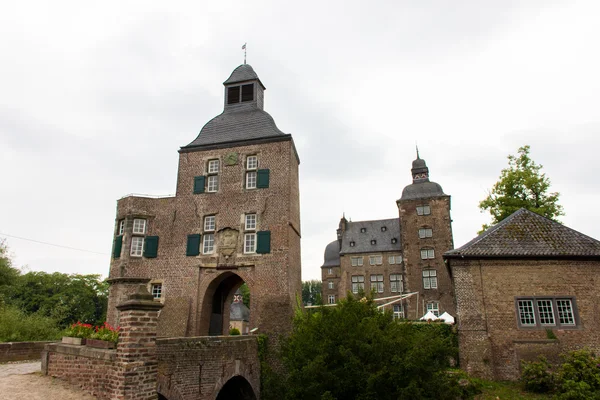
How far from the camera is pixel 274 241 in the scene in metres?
19.1

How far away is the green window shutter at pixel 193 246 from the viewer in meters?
19.8

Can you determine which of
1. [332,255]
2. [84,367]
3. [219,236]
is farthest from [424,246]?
[84,367]

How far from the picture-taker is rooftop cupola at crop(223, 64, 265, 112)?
23672 mm

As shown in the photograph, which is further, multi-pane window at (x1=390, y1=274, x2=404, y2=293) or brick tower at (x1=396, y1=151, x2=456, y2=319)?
multi-pane window at (x1=390, y1=274, x2=404, y2=293)

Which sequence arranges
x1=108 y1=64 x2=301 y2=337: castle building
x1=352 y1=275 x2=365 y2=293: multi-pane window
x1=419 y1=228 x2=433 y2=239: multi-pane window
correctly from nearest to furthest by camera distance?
x1=108 y1=64 x2=301 y2=337: castle building < x1=419 y1=228 x2=433 y2=239: multi-pane window < x1=352 y1=275 x2=365 y2=293: multi-pane window

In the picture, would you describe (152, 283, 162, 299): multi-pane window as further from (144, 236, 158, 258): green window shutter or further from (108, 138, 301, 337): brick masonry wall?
(144, 236, 158, 258): green window shutter

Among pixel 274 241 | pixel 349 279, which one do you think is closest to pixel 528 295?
pixel 274 241

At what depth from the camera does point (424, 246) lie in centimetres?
3753

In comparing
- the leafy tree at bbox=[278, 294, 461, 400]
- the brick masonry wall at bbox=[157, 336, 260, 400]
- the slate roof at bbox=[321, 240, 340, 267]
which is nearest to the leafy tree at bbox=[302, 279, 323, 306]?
the slate roof at bbox=[321, 240, 340, 267]

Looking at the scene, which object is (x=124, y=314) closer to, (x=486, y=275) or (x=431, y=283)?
(x=486, y=275)

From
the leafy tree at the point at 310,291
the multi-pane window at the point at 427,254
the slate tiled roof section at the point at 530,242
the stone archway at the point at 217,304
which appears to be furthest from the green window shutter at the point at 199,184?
the leafy tree at the point at 310,291

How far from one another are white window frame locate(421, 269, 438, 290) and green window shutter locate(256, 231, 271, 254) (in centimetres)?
2267

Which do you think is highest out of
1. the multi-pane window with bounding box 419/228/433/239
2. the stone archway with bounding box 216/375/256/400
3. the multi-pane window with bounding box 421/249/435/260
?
the multi-pane window with bounding box 419/228/433/239

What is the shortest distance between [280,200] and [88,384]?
40.9ft
